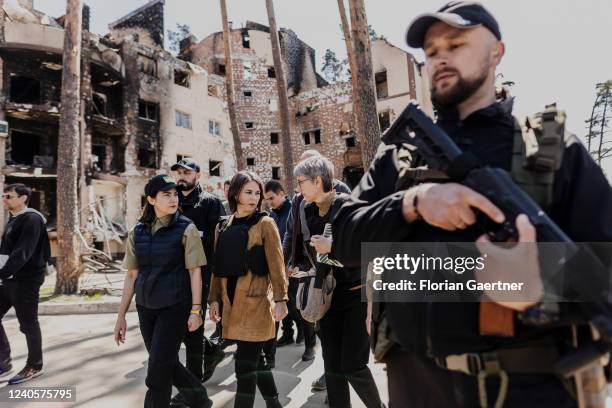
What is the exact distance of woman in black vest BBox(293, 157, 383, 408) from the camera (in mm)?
2625

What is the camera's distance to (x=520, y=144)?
1216 millimetres

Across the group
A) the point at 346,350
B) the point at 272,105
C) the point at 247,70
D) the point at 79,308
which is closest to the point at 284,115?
the point at 79,308

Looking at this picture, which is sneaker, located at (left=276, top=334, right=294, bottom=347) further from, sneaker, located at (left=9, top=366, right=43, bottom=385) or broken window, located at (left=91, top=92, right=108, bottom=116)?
broken window, located at (left=91, top=92, right=108, bottom=116)

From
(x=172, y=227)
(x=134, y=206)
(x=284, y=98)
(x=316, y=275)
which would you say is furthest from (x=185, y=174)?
(x=134, y=206)

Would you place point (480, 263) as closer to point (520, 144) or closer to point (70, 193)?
point (520, 144)

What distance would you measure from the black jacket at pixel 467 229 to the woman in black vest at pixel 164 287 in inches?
78.5

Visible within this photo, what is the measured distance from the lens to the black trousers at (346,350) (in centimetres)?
261

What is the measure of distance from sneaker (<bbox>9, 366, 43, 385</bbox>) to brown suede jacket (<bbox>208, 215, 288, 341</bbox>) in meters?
2.60

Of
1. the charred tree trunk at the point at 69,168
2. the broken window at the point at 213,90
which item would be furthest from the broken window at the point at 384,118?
the charred tree trunk at the point at 69,168

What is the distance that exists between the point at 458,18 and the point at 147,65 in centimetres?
2494

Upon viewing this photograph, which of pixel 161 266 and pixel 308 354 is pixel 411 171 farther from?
pixel 308 354

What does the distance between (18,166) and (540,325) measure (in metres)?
20.6

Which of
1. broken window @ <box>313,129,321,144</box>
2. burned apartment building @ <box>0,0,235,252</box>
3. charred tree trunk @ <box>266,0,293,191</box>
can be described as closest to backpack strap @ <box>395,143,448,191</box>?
charred tree trunk @ <box>266,0,293,191</box>

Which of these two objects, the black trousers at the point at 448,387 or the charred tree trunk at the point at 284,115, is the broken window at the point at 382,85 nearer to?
the charred tree trunk at the point at 284,115
